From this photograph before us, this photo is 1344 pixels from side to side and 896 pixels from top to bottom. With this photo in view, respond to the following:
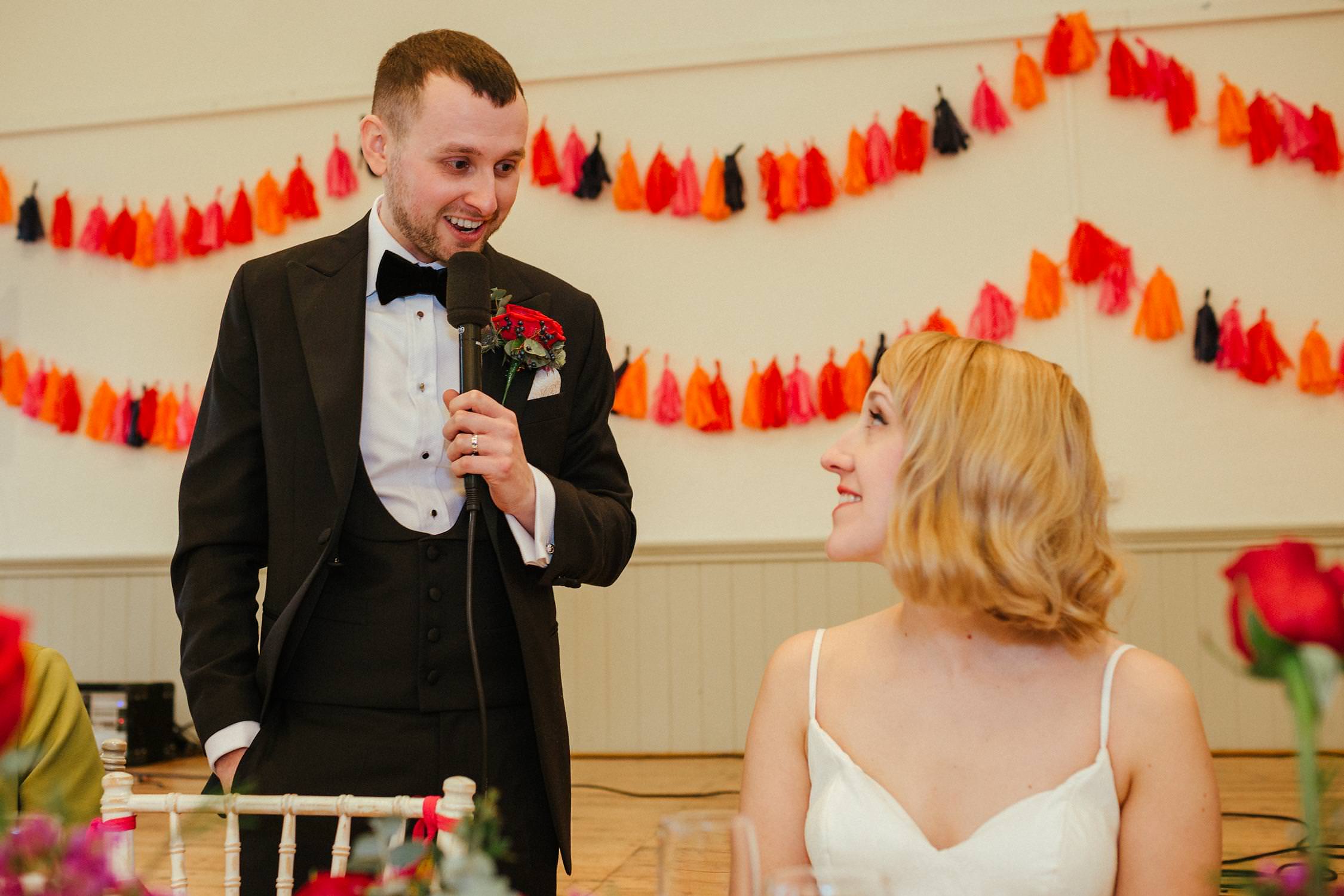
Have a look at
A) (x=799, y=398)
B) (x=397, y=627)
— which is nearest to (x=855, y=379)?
(x=799, y=398)

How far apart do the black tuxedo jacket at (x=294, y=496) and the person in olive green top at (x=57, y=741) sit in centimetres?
13

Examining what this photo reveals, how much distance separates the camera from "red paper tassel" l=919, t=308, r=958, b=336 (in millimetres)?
4215

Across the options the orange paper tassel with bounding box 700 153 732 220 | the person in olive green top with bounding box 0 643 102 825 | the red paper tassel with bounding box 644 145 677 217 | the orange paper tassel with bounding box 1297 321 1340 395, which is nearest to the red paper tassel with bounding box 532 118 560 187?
the red paper tassel with bounding box 644 145 677 217

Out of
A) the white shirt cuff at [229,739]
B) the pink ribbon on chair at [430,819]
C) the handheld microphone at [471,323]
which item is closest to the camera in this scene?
the pink ribbon on chair at [430,819]

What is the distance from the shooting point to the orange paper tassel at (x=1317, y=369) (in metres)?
4.11

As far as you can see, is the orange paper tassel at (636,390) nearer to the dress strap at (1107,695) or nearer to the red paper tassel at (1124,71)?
the red paper tassel at (1124,71)

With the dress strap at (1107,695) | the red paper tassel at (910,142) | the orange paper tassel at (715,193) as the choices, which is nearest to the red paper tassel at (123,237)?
the orange paper tassel at (715,193)

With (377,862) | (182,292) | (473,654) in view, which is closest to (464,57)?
(473,654)

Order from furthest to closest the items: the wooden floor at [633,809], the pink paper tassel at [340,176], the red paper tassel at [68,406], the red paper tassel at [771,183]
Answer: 1. the red paper tassel at [68,406]
2. the pink paper tassel at [340,176]
3. the red paper tassel at [771,183]
4. the wooden floor at [633,809]

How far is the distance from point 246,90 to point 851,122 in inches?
98.3

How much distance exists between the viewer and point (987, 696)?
135 cm

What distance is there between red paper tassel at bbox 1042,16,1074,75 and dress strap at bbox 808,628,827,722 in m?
3.45

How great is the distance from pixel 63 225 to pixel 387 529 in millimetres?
4130

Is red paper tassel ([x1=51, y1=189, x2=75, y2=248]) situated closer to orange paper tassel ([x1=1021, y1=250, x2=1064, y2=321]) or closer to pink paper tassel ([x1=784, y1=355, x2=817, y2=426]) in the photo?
pink paper tassel ([x1=784, y1=355, x2=817, y2=426])
